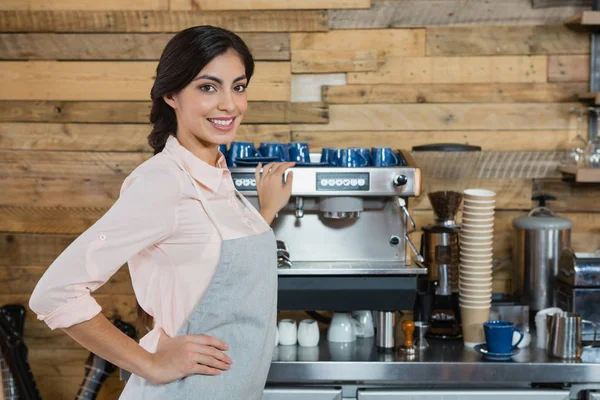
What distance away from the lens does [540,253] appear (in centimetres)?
291

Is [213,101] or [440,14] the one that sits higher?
[440,14]

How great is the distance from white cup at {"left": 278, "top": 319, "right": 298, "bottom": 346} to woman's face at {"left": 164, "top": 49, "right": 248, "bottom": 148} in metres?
1.20

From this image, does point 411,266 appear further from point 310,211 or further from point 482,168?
point 482,168

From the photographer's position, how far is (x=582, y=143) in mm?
3135

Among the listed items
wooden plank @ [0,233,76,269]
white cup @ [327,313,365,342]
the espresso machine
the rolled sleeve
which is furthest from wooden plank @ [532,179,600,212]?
the rolled sleeve

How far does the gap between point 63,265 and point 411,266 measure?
1344 millimetres

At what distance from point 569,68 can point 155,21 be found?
1603 millimetres

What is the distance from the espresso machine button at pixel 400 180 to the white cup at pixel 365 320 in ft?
1.79

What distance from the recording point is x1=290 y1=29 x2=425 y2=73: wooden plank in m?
3.16

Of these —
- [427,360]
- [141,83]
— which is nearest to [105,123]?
[141,83]

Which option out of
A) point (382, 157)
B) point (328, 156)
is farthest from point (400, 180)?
point (328, 156)

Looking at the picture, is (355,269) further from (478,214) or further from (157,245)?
(157,245)

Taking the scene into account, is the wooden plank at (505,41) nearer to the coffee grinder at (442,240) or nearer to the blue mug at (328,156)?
the coffee grinder at (442,240)

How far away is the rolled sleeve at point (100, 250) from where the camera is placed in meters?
1.44
